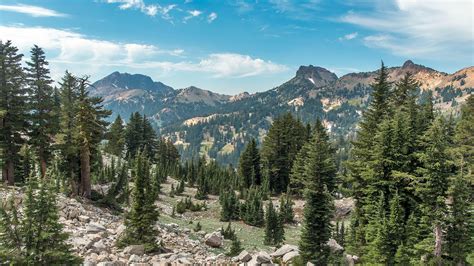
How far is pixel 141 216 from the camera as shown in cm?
2336

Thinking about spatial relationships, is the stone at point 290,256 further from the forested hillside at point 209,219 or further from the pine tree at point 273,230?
the pine tree at point 273,230

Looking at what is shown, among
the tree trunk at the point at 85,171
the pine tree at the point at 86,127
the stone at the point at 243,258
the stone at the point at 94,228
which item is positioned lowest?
the stone at the point at 243,258

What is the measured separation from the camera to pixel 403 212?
26.1m

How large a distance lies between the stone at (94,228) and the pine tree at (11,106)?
1490 centimetres

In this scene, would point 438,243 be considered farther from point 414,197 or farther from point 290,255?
point 290,255

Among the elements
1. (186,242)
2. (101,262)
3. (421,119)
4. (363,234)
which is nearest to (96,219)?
(186,242)

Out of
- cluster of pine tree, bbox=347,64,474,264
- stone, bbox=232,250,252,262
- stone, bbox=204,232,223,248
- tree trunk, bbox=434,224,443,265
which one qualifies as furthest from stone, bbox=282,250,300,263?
tree trunk, bbox=434,224,443,265

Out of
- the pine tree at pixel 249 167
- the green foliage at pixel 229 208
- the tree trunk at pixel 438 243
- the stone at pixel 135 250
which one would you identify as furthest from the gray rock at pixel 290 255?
the pine tree at pixel 249 167

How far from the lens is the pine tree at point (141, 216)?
2320 centimetres

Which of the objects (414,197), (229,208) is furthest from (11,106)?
(414,197)

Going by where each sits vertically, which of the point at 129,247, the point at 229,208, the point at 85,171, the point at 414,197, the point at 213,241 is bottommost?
the point at 229,208

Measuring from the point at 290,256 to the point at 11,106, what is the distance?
28.4 metres

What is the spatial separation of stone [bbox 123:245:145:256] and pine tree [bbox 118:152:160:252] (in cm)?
43

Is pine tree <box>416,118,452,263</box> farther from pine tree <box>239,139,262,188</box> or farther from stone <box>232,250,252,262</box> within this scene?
pine tree <box>239,139,262,188</box>
